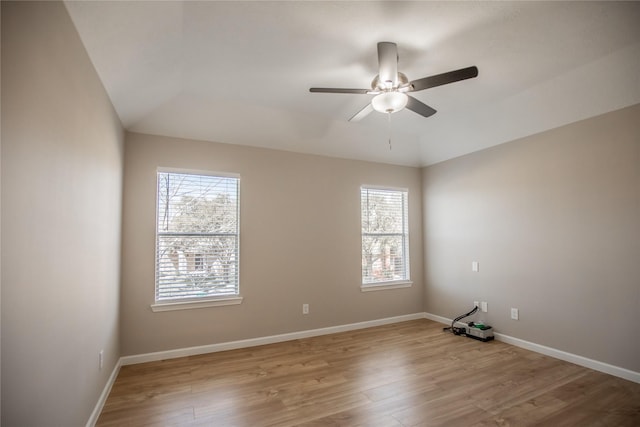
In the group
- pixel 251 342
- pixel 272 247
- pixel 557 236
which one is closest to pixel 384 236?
pixel 272 247

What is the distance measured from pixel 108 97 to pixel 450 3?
8.92ft

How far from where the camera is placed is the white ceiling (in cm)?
204

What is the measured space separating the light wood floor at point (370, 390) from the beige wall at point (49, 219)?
2.18 ft

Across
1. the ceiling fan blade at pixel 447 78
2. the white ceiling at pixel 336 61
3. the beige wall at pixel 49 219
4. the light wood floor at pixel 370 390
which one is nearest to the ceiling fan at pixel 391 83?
the ceiling fan blade at pixel 447 78

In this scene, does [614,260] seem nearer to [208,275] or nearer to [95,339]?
[208,275]

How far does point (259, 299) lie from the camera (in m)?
3.89

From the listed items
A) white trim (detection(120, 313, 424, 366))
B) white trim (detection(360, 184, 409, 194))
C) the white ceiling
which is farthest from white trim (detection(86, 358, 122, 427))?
white trim (detection(360, 184, 409, 194))

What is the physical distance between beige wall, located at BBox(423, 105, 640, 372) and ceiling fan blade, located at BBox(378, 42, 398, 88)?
7.59 ft

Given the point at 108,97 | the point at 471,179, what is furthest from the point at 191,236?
the point at 471,179

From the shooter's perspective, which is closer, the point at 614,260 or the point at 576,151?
the point at 614,260

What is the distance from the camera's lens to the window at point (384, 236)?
4762 millimetres

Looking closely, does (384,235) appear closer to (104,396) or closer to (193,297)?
(193,297)

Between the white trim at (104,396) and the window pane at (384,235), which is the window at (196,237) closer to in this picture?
the white trim at (104,396)

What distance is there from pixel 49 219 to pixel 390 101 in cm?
230
